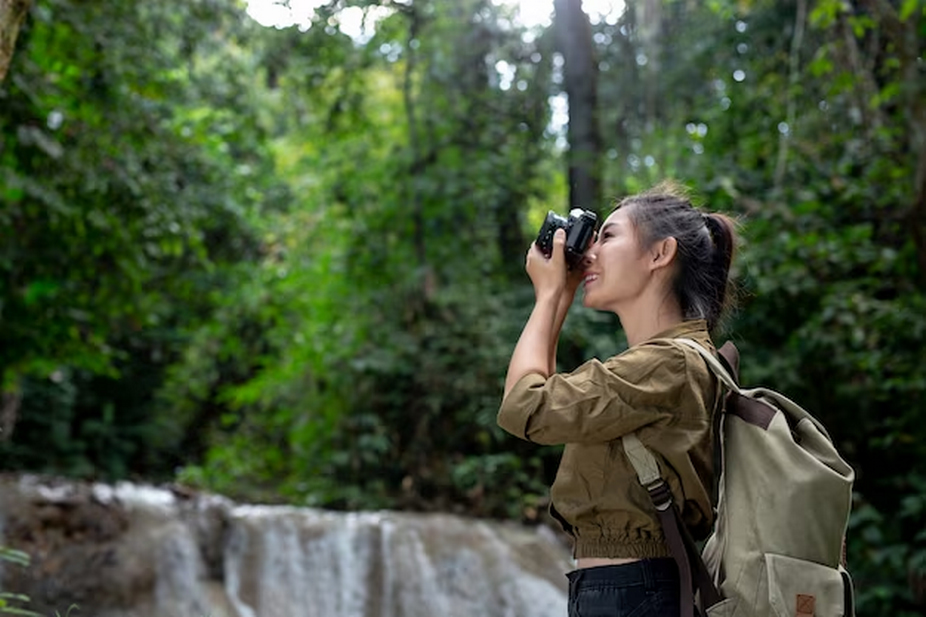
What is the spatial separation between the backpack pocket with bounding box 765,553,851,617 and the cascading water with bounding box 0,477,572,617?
199 inches

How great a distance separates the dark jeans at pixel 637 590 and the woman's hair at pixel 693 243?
1.87ft

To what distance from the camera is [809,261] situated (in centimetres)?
805

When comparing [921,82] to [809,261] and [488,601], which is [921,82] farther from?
[488,601]

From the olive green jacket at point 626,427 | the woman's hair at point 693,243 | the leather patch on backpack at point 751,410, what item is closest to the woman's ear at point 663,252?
the woman's hair at point 693,243

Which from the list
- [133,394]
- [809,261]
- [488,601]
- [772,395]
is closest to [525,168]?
[809,261]

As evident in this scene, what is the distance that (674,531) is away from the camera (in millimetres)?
1855

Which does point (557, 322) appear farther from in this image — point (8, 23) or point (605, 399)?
point (8, 23)

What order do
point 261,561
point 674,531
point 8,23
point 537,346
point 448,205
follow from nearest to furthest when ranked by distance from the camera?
point 674,531
point 537,346
point 8,23
point 261,561
point 448,205

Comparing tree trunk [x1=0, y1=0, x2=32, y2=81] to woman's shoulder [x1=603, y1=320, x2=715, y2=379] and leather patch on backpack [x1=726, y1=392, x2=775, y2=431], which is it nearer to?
woman's shoulder [x1=603, y1=320, x2=715, y2=379]

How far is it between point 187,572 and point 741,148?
6.46m

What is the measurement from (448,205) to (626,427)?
7.97 m

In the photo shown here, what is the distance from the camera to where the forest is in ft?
23.8

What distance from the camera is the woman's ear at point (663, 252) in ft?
7.07

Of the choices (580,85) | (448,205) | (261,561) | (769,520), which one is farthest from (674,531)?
(448,205)
